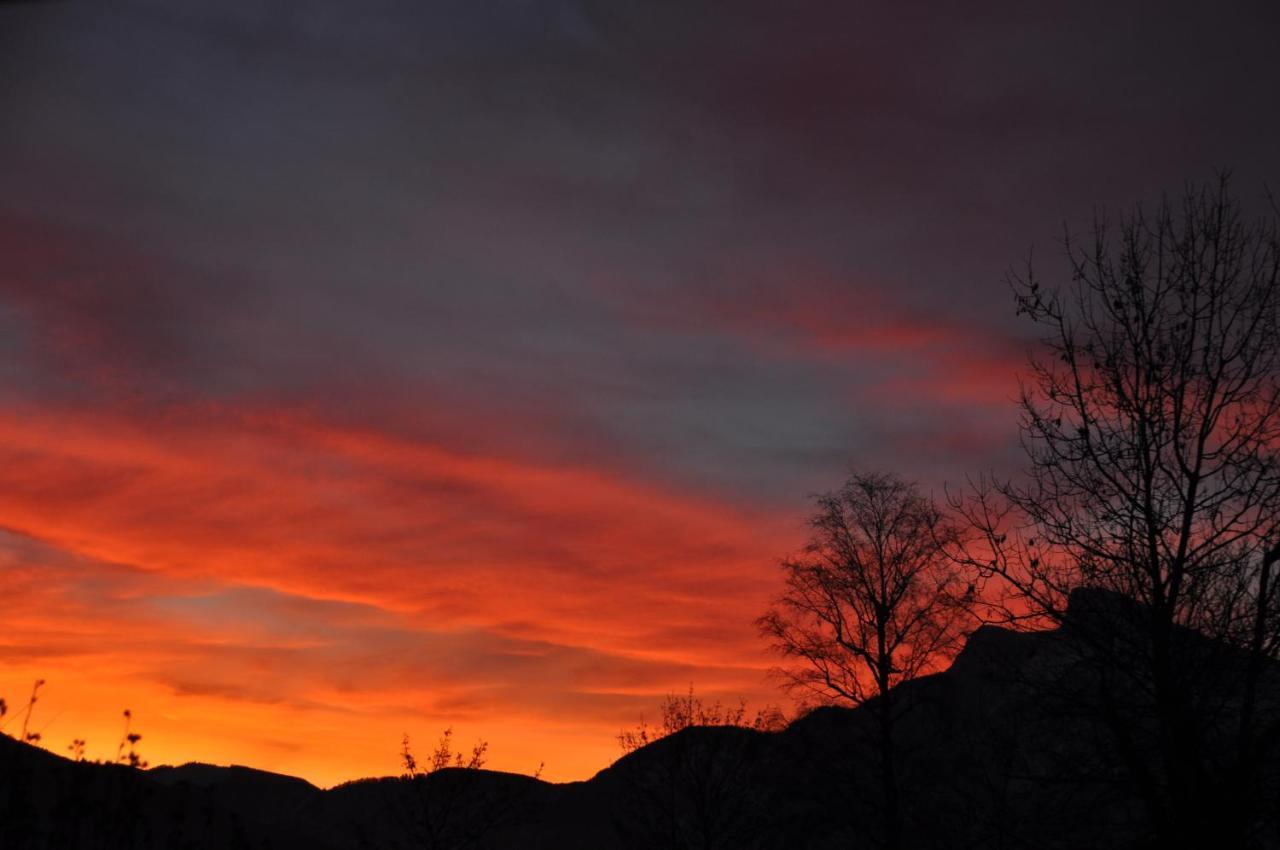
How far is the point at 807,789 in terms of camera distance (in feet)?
160

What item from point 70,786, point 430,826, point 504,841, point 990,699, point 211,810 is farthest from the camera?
point 504,841

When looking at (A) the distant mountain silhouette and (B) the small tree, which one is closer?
(A) the distant mountain silhouette

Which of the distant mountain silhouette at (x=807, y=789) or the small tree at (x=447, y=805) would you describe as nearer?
the distant mountain silhouette at (x=807, y=789)

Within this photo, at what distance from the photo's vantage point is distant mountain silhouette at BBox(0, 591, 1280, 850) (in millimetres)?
13195

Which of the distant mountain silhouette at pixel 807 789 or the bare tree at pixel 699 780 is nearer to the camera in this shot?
the distant mountain silhouette at pixel 807 789

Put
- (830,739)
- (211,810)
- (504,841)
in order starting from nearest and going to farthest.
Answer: (211,810) → (830,739) → (504,841)

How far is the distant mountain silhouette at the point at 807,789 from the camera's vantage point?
13.2 metres

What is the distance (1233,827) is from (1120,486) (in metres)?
4.82

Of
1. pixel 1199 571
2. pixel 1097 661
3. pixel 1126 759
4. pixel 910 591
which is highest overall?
pixel 910 591

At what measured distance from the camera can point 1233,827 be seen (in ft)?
45.6

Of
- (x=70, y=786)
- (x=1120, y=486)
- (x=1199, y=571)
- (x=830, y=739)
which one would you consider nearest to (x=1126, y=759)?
(x=1199, y=571)

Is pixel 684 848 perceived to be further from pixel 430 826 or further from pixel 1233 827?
pixel 1233 827

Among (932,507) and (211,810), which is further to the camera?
(932,507)

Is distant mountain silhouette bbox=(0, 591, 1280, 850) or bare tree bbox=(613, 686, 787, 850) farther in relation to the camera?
bare tree bbox=(613, 686, 787, 850)
